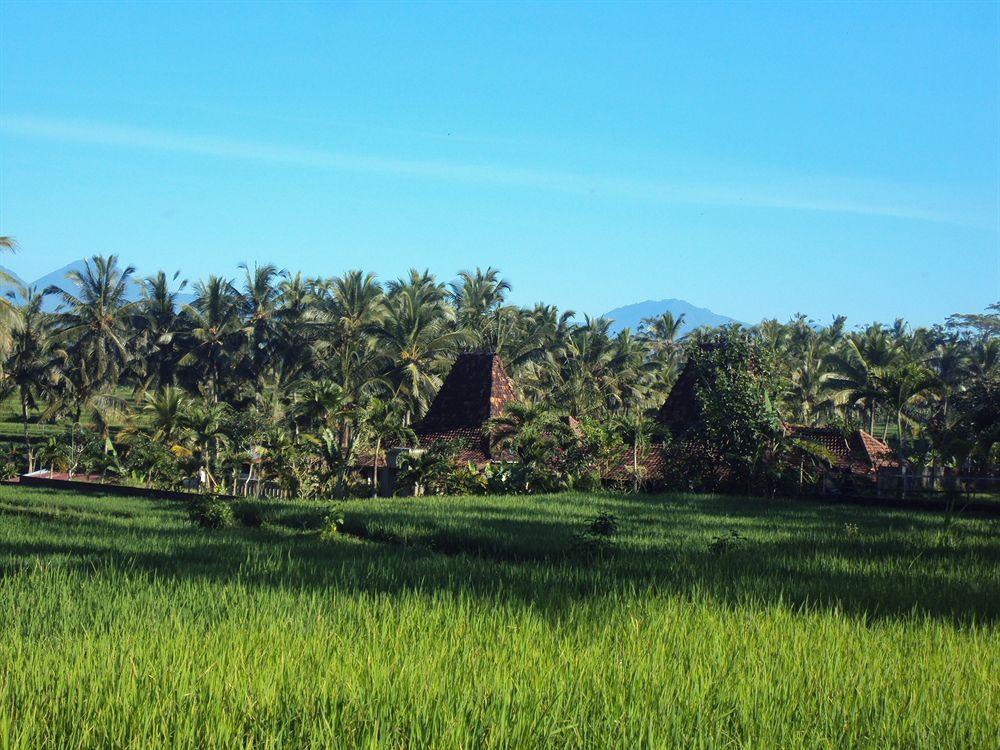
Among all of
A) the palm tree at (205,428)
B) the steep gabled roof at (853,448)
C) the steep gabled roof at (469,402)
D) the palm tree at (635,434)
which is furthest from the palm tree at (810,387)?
the palm tree at (205,428)

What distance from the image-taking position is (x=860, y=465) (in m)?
27.9

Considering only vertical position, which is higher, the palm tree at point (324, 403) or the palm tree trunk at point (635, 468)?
the palm tree at point (324, 403)

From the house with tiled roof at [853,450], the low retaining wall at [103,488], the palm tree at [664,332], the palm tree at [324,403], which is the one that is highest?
the palm tree at [664,332]

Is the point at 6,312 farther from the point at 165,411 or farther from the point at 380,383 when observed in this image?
the point at 380,383

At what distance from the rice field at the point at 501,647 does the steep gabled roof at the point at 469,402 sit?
55.8ft

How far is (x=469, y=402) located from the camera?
2909 cm

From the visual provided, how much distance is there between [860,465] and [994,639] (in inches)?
924

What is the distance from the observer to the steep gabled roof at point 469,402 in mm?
28094

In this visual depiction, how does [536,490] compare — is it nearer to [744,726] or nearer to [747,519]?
[747,519]

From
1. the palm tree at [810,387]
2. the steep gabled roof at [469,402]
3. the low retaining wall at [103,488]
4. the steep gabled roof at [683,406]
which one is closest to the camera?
the low retaining wall at [103,488]

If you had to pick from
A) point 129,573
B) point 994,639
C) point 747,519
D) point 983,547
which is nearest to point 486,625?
point 994,639

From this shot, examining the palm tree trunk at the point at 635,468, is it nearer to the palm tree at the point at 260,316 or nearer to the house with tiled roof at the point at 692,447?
the house with tiled roof at the point at 692,447

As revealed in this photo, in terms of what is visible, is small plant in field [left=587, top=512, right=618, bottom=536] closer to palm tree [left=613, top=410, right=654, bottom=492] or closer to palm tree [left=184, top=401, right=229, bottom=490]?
palm tree [left=613, top=410, right=654, bottom=492]

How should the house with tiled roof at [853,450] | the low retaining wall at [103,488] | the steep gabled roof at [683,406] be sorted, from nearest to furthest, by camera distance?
the low retaining wall at [103,488] < the steep gabled roof at [683,406] < the house with tiled roof at [853,450]
